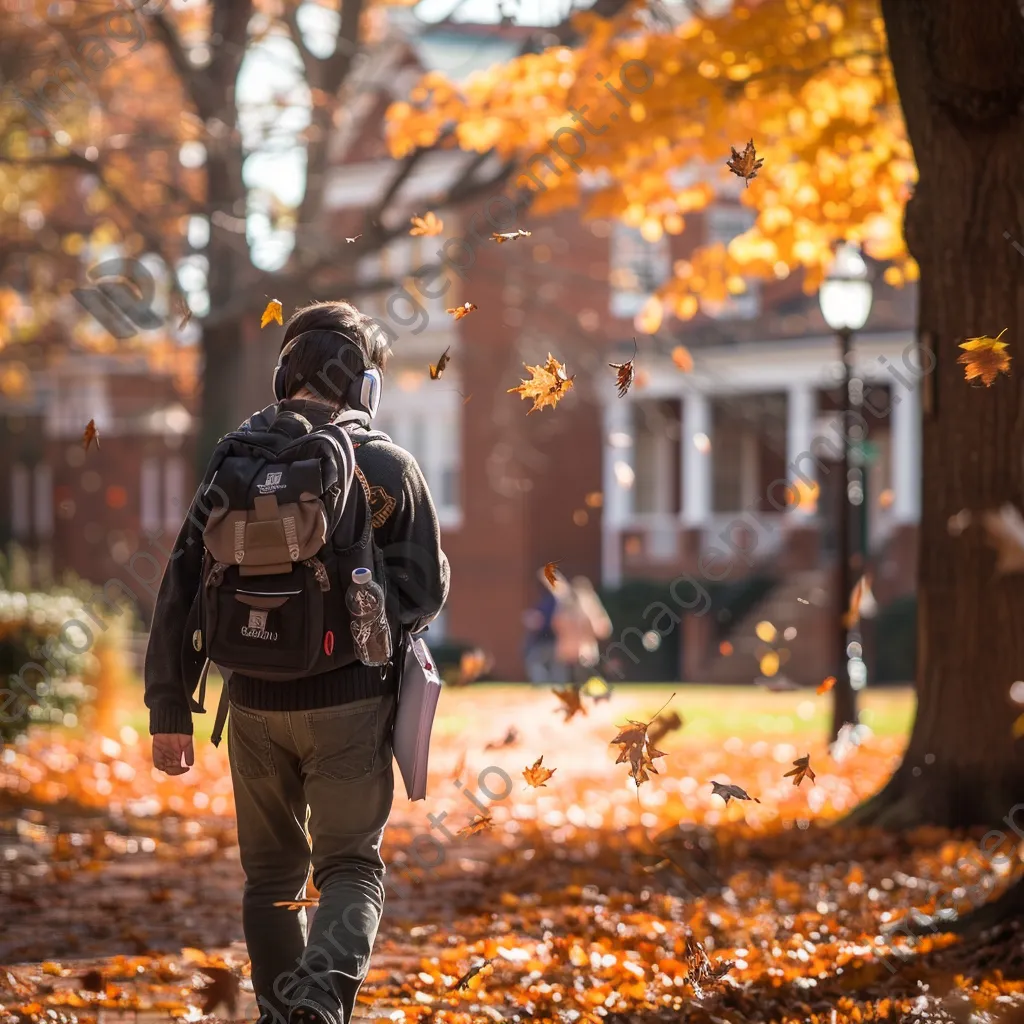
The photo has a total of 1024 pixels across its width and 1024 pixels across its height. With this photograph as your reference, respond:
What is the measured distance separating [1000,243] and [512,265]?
1435 centimetres

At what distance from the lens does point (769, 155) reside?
10.3m

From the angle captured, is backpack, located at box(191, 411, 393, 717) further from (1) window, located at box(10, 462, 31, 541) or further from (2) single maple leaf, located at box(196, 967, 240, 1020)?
(1) window, located at box(10, 462, 31, 541)

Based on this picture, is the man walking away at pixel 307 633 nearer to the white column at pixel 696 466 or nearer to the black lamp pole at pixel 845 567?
the black lamp pole at pixel 845 567

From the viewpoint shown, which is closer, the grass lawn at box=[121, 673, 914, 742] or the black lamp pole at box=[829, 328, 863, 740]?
the black lamp pole at box=[829, 328, 863, 740]

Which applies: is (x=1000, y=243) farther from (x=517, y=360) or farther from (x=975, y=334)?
(x=517, y=360)

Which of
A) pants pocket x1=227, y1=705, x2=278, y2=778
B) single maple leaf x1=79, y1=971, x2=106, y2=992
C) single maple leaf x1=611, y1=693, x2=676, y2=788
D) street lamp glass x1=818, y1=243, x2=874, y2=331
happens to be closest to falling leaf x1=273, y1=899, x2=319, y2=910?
pants pocket x1=227, y1=705, x2=278, y2=778

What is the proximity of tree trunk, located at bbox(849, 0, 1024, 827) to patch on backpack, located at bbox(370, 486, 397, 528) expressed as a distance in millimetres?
Result: 3685

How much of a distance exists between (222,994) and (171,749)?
119cm

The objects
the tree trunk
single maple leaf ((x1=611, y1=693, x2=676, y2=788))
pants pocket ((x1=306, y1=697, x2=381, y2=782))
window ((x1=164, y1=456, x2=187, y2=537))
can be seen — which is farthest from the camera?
window ((x1=164, y1=456, x2=187, y2=537))

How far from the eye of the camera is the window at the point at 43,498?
35656 mm

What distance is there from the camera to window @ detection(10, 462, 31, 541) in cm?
3575

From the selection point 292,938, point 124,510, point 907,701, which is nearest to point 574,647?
point 907,701

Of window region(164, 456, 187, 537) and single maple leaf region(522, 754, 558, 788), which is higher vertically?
window region(164, 456, 187, 537)

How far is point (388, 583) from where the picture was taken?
372cm
